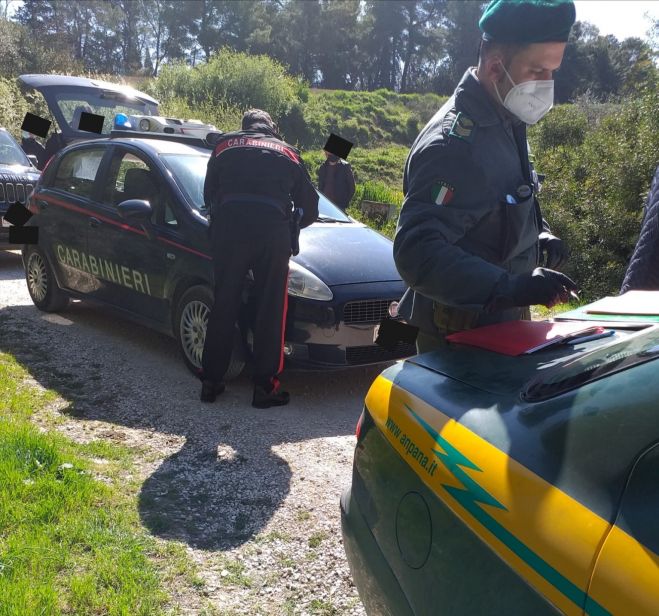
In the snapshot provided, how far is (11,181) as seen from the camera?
8945mm

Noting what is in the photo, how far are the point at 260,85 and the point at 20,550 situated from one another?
3051 cm

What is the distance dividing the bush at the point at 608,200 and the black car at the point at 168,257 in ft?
19.2

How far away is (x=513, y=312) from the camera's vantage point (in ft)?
7.52

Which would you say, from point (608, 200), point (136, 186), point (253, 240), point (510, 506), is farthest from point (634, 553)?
point (608, 200)

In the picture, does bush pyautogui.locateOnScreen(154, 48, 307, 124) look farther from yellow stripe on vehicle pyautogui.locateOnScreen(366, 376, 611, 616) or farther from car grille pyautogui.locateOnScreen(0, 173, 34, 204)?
yellow stripe on vehicle pyautogui.locateOnScreen(366, 376, 611, 616)

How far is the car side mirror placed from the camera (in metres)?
5.12

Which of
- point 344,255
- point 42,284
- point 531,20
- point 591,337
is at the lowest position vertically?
point 42,284

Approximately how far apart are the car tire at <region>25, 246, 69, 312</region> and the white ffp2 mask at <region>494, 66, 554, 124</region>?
17.5ft

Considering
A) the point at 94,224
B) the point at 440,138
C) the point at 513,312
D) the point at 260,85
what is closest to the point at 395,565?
the point at 513,312

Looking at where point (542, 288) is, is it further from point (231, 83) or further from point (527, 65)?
point (231, 83)

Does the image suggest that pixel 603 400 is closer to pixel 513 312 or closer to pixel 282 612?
pixel 513 312

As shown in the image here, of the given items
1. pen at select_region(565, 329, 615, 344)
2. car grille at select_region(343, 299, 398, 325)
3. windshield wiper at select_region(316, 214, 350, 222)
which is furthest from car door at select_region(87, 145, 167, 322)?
pen at select_region(565, 329, 615, 344)

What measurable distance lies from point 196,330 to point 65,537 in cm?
228

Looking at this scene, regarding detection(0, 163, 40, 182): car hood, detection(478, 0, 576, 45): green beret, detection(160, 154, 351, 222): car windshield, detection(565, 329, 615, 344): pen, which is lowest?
detection(0, 163, 40, 182): car hood
